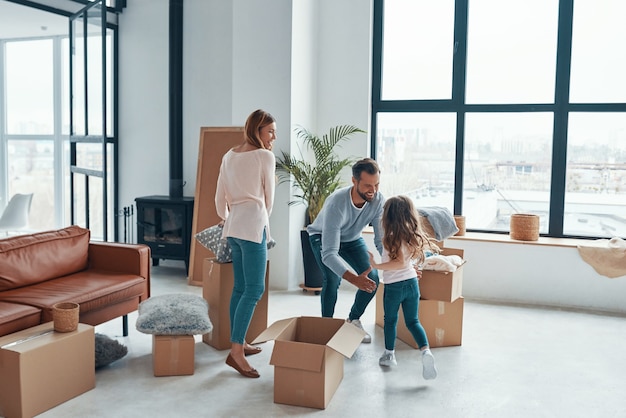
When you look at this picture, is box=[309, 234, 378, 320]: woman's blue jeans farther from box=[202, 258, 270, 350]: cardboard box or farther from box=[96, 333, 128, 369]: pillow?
box=[96, 333, 128, 369]: pillow

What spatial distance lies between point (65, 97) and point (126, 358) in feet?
16.3

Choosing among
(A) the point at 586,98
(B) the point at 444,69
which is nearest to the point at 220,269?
(B) the point at 444,69

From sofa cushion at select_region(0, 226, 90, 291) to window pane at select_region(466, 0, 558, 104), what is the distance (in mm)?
3660

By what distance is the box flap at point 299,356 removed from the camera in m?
3.03

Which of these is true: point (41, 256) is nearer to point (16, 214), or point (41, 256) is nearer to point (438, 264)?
point (438, 264)

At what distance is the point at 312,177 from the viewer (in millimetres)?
5461

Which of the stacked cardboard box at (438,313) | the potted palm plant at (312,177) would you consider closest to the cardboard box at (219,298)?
the stacked cardboard box at (438,313)

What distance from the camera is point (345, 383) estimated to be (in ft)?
11.1

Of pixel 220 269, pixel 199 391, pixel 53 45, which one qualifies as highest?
pixel 53 45

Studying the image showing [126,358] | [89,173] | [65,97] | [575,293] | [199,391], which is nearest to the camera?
[199,391]

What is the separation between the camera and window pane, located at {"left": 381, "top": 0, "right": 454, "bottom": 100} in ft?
19.1

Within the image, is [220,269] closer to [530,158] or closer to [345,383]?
[345,383]

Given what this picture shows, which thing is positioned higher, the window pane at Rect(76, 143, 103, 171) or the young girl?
the window pane at Rect(76, 143, 103, 171)

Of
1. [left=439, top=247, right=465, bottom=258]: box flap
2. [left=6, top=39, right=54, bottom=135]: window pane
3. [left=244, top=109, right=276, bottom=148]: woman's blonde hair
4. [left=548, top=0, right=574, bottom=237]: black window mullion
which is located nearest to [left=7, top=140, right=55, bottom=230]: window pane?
[left=6, top=39, right=54, bottom=135]: window pane
